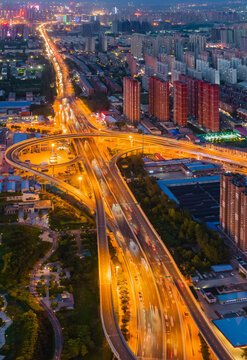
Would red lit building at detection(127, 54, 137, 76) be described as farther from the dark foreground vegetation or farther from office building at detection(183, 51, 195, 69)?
the dark foreground vegetation

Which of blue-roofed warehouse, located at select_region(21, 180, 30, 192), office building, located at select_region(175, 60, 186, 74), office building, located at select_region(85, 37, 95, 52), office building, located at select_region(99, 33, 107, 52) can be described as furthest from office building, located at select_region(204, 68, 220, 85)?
office building, located at select_region(85, 37, 95, 52)

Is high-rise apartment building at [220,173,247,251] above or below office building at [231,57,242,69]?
below

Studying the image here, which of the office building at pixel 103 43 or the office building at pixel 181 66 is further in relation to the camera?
the office building at pixel 103 43

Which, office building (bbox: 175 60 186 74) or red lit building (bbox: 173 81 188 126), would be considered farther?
office building (bbox: 175 60 186 74)

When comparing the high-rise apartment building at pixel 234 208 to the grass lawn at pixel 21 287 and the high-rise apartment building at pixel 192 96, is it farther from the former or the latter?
the high-rise apartment building at pixel 192 96

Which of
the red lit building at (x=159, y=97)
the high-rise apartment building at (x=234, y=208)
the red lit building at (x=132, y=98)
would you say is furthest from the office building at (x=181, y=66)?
the high-rise apartment building at (x=234, y=208)

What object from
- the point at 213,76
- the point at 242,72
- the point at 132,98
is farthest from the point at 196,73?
the point at 132,98

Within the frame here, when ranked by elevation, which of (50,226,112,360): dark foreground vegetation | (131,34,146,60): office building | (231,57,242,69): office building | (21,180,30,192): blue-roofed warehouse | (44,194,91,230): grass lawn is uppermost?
(131,34,146,60): office building

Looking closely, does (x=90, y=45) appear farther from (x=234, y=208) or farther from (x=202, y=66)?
(x=234, y=208)
